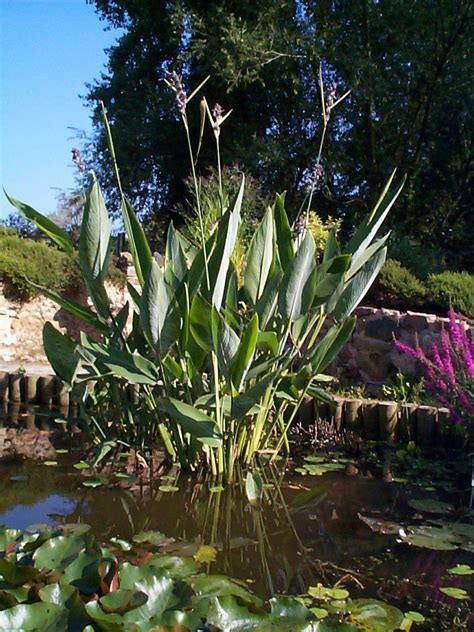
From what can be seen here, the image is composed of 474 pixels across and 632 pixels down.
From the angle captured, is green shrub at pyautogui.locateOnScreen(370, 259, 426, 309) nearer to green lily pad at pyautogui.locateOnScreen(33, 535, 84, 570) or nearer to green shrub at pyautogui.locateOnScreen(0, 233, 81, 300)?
green shrub at pyautogui.locateOnScreen(0, 233, 81, 300)

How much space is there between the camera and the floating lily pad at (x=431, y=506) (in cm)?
335

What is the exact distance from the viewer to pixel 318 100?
551 inches

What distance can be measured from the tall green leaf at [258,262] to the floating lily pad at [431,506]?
3.71 ft

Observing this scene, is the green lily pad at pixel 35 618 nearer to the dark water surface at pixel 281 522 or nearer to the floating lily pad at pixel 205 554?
the dark water surface at pixel 281 522

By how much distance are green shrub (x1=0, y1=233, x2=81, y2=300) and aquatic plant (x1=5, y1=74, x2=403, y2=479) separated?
4.07m

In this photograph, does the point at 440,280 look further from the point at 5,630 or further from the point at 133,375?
the point at 5,630

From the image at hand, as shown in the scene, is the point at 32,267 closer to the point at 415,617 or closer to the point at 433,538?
the point at 433,538

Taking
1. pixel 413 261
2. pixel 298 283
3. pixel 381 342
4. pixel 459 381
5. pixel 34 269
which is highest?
pixel 413 261

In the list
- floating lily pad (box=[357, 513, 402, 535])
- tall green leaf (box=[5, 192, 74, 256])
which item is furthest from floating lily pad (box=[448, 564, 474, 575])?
tall green leaf (box=[5, 192, 74, 256])

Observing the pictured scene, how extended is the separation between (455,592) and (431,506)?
90cm

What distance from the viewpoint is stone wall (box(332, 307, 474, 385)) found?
6312 mm

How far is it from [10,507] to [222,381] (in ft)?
3.62

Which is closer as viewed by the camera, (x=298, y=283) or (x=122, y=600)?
(x=122, y=600)

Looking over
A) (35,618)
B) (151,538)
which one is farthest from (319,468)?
(35,618)
